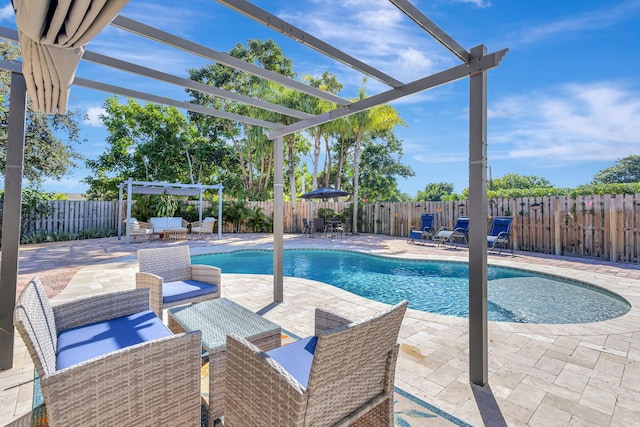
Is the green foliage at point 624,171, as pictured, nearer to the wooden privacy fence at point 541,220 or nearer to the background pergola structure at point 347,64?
the wooden privacy fence at point 541,220

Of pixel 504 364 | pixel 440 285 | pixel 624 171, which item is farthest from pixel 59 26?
pixel 624 171

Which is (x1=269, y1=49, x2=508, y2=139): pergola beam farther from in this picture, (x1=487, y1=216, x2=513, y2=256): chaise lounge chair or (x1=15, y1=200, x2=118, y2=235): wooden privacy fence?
(x1=15, y1=200, x2=118, y2=235): wooden privacy fence

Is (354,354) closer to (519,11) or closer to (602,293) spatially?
(602,293)

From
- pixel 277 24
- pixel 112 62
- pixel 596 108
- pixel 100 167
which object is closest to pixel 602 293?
pixel 277 24

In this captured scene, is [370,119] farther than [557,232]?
Yes

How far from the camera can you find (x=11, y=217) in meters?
2.26

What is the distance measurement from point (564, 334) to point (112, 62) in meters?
4.87

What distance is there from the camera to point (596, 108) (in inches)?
808

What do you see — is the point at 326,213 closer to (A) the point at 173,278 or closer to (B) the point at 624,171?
(A) the point at 173,278

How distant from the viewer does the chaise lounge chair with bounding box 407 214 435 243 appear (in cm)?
1116

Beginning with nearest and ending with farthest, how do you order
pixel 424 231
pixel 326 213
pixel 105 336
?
1. pixel 105 336
2. pixel 424 231
3. pixel 326 213

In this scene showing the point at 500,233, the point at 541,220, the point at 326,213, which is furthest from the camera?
the point at 326,213

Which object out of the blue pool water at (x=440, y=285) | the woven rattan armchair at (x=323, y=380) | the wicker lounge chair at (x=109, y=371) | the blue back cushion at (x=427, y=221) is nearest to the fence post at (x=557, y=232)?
the blue pool water at (x=440, y=285)

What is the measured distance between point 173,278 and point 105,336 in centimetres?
155
